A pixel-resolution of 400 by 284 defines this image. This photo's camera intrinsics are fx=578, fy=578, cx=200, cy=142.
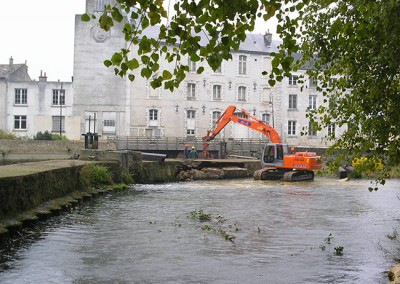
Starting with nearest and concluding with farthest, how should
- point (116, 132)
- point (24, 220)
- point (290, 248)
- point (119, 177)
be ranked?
point (290, 248)
point (24, 220)
point (119, 177)
point (116, 132)

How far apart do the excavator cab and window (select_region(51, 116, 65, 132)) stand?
23.8m

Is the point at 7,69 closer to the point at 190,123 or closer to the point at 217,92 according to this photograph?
the point at 190,123

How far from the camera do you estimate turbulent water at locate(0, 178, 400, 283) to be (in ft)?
28.8

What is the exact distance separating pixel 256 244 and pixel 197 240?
4.01 ft

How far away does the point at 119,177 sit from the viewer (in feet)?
85.6

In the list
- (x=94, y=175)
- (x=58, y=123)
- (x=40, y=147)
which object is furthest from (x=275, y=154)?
(x=58, y=123)

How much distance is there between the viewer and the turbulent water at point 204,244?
8.77 meters

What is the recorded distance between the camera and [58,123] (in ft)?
170

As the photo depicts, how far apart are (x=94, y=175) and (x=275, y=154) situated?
47.2 feet

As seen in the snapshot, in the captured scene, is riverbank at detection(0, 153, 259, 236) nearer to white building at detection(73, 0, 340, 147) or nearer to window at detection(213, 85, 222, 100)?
white building at detection(73, 0, 340, 147)

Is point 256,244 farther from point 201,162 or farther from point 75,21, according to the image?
point 75,21

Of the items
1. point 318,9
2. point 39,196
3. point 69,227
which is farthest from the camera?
point 39,196

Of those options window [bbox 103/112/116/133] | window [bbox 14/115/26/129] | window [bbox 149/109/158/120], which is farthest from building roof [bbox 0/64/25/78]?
window [bbox 149/109/158/120]

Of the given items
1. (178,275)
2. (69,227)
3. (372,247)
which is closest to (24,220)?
(69,227)
